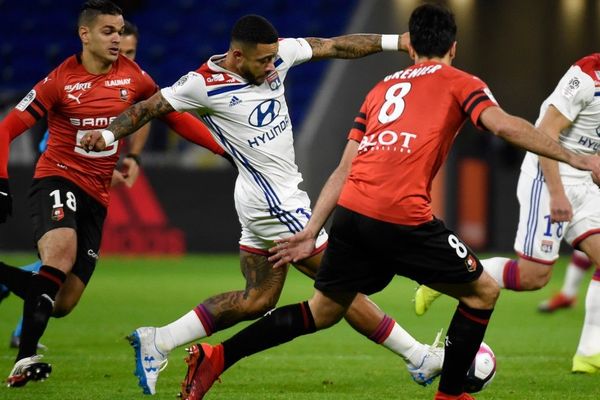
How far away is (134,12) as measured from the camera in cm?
2084

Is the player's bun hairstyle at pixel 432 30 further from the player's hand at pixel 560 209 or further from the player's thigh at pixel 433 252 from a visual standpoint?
the player's hand at pixel 560 209

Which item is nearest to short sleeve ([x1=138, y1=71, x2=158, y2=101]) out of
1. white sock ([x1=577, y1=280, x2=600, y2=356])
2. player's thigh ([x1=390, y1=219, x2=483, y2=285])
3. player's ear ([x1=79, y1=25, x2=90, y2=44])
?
player's ear ([x1=79, y1=25, x2=90, y2=44])

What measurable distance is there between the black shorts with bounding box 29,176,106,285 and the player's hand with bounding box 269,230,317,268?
6.86 ft

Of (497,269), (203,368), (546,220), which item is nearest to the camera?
(203,368)

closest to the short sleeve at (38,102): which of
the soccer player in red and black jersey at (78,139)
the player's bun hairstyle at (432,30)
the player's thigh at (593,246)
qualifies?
the soccer player in red and black jersey at (78,139)

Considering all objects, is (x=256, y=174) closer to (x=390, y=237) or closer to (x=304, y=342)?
(x=390, y=237)

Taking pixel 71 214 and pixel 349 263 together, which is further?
pixel 71 214

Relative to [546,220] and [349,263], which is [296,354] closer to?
[546,220]

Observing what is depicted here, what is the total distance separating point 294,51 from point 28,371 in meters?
2.46

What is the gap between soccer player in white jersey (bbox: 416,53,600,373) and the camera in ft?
24.5

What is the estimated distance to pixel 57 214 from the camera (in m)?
7.28

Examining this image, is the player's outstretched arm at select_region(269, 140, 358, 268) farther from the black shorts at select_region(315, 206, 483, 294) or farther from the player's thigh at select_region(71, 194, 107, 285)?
the player's thigh at select_region(71, 194, 107, 285)

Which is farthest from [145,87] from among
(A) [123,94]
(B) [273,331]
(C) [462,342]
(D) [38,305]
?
(C) [462,342]

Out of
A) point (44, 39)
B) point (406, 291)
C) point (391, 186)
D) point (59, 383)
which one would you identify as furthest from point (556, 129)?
point (44, 39)
